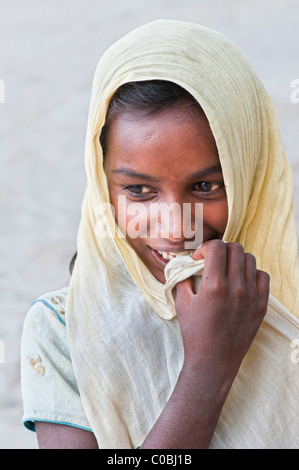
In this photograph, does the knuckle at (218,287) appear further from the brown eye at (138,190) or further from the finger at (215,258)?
the brown eye at (138,190)

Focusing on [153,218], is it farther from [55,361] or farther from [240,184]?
[55,361]

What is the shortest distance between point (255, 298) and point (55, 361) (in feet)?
1.53

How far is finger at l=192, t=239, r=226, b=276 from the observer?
158cm

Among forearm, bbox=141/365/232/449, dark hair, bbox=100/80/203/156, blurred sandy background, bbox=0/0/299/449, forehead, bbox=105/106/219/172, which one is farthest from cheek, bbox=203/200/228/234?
blurred sandy background, bbox=0/0/299/449

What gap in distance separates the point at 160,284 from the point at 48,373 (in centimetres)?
31

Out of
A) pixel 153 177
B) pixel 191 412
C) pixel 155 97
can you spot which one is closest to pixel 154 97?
pixel 155 97

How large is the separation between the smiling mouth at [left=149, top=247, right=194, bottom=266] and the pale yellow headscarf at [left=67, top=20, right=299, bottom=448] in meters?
0.06

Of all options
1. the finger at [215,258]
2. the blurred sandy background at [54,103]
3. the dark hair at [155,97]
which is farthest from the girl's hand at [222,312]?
the blurred sandy background at [54,103]

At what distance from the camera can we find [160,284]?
5.83 ft

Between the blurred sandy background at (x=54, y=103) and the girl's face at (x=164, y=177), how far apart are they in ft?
5.70

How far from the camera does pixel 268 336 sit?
66.1 inches

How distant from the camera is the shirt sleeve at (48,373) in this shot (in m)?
1.72

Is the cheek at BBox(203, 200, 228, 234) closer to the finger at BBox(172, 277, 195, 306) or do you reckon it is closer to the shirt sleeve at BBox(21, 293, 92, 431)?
the finger at BBox(172, 277, 195, 306)

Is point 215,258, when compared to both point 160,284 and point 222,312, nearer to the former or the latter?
point 222,312
